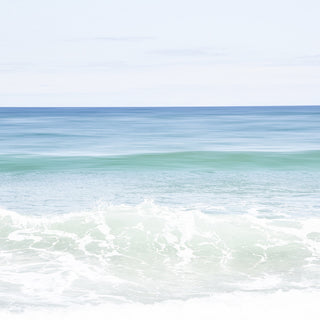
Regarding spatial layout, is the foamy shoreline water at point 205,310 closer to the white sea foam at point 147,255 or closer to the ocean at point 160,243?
the ocean at point 160,243

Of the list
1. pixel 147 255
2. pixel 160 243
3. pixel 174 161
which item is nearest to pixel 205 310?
pixel 147 255

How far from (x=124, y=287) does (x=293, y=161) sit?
15.1 meters

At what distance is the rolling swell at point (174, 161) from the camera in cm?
1961

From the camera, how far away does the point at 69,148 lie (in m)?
27.5

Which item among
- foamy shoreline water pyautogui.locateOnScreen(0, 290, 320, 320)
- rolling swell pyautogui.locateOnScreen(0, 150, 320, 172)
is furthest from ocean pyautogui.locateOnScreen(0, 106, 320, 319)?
rolling swell pyautogui.locateOnScreen(0, 150, 320, 172)

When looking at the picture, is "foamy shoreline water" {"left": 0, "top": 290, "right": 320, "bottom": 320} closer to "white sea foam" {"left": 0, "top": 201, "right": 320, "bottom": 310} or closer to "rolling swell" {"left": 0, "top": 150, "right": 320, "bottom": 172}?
"white sea foam" {"left": 0, "top": 201, "right": 320, "bottom": 310}

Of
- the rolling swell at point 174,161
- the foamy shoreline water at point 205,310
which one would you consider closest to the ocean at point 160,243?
the foamy shoreline water at point 205,310

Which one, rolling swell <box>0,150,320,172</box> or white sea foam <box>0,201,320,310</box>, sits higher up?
rolling swell <box>0,150,320,172</box>

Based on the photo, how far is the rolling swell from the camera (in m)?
19.6

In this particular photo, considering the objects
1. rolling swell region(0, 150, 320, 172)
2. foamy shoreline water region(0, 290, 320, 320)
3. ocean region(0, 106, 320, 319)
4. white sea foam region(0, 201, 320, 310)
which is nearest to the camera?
foamy shoreline water region(0, 290, 320, 320)

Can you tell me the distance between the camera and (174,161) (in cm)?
2131

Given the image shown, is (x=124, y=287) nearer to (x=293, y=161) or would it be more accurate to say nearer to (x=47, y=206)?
(x=47, y=206)

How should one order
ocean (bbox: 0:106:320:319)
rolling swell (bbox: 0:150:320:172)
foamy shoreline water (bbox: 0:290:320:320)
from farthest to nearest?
rolling swell (bbox: 0:150:320:172) → ocean (bbox: 0:106:320:319) → foamy shoreline water (bbox: 0:290:320:320)

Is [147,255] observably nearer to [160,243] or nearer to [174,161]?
[160,243]
